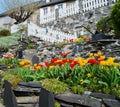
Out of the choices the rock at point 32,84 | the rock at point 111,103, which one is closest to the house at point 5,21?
the rock at point 32,84

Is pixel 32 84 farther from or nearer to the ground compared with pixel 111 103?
farther from the ground

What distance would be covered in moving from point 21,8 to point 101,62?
2507cm

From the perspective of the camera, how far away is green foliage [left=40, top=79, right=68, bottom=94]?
743cm

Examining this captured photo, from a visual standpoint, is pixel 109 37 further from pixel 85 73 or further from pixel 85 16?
pixel 85 16

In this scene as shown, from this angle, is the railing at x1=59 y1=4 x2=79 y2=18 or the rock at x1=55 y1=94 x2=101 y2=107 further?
the railing at x1=59 y1=4 x2=79 y2=18

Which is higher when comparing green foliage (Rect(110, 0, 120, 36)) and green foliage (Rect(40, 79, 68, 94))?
green foliage (Rect(110, 0, 120, 36))

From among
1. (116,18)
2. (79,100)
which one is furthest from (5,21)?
(79,100)

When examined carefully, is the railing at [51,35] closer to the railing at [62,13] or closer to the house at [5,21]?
the railing at [62,13]

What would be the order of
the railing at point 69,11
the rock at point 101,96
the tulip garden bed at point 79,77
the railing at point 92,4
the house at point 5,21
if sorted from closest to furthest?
the rock at point 101,96 → the tulip garden bed at point 79,77 → the railing at point 92,4 → the railing at point 69,11 → the house at point 5,21

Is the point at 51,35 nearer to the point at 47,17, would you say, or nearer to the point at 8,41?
the point at 8,41

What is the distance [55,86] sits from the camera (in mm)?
A: 7504

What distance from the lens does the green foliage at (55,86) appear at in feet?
24.4

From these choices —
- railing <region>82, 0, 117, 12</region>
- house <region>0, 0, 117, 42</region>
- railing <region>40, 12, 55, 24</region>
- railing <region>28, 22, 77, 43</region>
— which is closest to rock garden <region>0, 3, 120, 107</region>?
railing <region>28, 22, 77, 43</region>

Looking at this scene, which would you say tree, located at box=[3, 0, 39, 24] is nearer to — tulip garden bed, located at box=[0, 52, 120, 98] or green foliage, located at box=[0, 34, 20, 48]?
green foliage, located at box=[0, 34, 20, 48]
